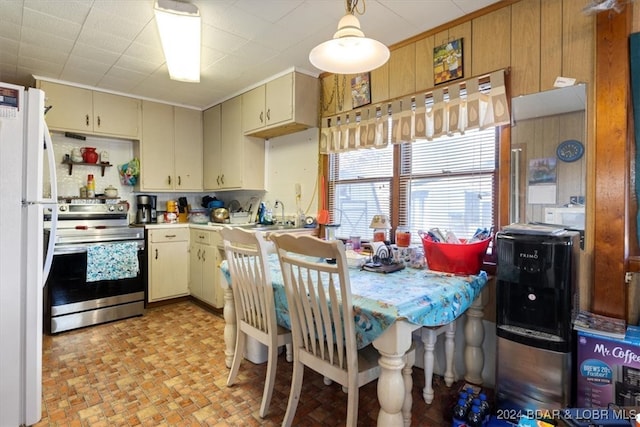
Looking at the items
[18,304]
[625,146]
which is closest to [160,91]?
[18,304]

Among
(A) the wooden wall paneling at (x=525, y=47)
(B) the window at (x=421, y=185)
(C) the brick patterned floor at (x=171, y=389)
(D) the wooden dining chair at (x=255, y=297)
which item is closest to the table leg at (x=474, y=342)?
(C) the brick patterned floor at (x=171, y=389)

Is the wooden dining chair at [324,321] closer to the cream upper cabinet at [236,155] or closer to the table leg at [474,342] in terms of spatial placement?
the table leg at [474,342]

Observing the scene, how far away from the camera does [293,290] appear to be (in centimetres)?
155

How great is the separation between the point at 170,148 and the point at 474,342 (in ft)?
12.2

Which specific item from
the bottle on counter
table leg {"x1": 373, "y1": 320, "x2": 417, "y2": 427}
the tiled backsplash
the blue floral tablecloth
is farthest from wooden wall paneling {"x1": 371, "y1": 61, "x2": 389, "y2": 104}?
the bottle on counter

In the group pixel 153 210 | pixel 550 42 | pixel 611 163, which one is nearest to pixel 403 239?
pixel 611 163

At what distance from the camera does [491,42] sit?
206cm

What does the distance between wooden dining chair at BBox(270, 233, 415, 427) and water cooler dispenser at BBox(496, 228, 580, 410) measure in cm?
49

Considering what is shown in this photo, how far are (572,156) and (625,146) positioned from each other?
215 millimetres

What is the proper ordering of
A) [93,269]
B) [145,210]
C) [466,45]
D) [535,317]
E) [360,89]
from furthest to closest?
[145,210], [93,269], [360,89], [466,45], [535,317]

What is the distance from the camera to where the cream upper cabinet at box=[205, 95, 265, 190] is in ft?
11.9

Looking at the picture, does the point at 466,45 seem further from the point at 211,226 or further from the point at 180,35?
the point at 211,226

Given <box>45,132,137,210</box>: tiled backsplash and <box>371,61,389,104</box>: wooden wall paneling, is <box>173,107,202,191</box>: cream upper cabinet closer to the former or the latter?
<box>45,132,137,210</box>: tiled backsplash

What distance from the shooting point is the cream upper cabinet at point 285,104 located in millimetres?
2988
